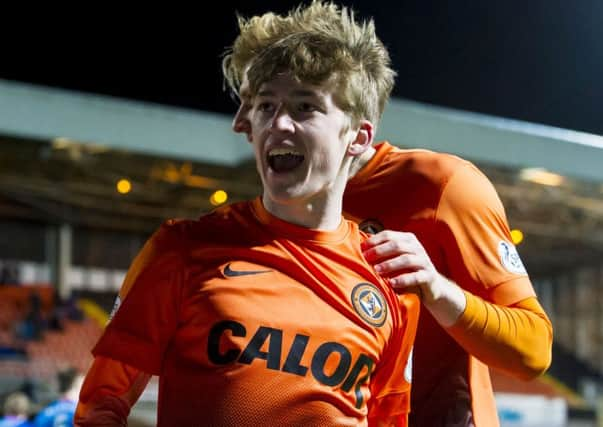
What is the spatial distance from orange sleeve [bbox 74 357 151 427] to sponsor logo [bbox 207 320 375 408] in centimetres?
18

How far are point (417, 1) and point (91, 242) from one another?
18.9m

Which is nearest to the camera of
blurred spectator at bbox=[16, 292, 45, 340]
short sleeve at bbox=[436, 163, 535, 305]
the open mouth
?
the open mouth

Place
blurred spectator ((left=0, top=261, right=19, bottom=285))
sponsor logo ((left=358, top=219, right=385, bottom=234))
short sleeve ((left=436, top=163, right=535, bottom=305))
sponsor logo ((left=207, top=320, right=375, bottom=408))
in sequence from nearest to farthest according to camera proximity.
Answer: sponsor logo ((left=207, top=320, right=375, bottom=408)) → short sleeve ((left=436, top=163, right=535, bottom=305)) → sponsor logo ((left=358, top=219, right=385, bottom=234)) → blurred spectator ((left=0, top=261, right=19, bottom=285))

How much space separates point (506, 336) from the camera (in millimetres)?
2062

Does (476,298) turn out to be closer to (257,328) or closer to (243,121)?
(257,328)

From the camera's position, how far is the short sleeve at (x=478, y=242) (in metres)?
2.24

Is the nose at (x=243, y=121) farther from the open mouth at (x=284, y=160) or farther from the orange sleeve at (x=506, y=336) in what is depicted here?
the orange sleeve at (x=506, y=336)

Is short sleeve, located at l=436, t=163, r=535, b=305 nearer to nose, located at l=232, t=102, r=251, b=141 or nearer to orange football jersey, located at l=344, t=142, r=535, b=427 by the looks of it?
orange football jersey, located at l=344, t=142, r=535, b=427

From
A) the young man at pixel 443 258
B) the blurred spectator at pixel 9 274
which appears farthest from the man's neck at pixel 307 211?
the blurred spectator at pixel 9 274

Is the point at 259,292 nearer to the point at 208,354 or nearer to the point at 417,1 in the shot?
the point at 208,354

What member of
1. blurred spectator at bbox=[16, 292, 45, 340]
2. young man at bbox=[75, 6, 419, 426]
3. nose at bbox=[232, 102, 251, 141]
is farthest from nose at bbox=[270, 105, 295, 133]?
blurred spectator at bbox=[16, 292, 45, 340]

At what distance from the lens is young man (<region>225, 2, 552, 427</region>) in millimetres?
2010

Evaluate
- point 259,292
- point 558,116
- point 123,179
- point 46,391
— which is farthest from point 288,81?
point 123,179

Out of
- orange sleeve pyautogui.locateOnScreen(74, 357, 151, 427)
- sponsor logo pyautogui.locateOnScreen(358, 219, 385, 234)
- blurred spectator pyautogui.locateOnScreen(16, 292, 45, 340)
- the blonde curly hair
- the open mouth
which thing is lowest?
blurred spectator pyautogui.locateOnScreen(16, 292, 45, 340)
